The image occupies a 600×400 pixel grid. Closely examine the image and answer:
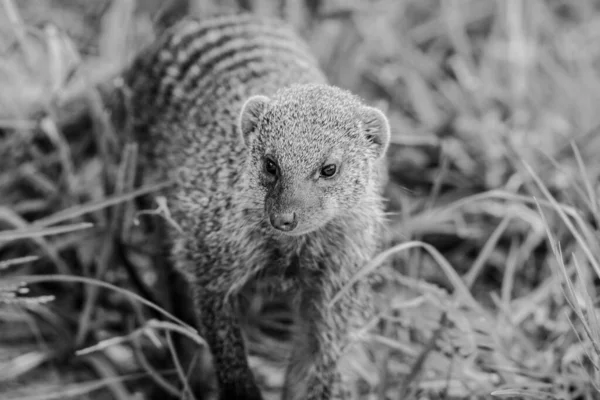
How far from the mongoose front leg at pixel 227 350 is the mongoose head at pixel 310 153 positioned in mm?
425

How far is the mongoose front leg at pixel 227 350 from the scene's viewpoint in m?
2.79

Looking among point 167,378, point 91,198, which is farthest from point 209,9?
point 167,378

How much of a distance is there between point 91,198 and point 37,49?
1.10 metres

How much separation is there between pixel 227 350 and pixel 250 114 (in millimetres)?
811

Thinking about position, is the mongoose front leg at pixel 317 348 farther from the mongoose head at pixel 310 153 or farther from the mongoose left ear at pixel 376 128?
the mongoose left ear at pixel 376 128

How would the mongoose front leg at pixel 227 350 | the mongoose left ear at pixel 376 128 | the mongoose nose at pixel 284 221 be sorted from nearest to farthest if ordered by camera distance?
the mongoose nose at pixel 284 221 < the mongoose left ear at pixel 376 128 < the mongoose front leg at pixel 227 350

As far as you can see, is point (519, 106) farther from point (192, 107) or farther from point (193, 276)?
point (193, 276)

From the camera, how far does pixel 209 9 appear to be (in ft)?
14.0

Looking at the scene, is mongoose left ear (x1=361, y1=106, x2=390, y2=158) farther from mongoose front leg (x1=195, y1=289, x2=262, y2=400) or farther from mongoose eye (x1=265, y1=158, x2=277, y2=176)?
mongoose front leg (x1=195, y1=289, x2=262, y2=400)

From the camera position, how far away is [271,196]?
242 centimetres

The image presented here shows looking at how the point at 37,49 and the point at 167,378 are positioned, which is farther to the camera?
the point at 37,49

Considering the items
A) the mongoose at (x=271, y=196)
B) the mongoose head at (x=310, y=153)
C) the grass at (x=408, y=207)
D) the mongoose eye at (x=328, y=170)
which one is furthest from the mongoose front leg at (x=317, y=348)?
the mongoose eye at (x=328, y=170)

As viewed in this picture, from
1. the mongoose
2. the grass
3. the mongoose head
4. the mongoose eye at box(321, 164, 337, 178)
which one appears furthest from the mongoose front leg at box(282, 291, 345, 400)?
the mongoose eye at box(321, 164, 337, 178)

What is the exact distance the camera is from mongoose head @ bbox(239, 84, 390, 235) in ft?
7.86
